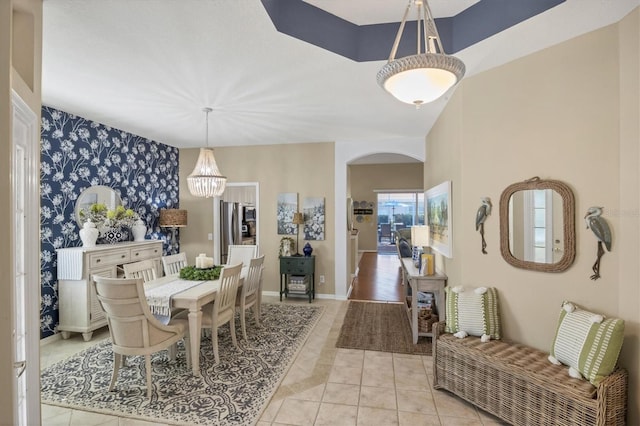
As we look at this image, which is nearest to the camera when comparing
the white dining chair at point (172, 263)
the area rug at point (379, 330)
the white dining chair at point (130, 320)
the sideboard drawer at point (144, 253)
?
the white dining chair at point (130, 320)

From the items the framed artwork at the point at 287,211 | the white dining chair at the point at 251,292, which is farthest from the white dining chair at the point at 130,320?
the framed artwork at the point at 287,211

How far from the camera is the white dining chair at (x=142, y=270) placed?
3250 mm

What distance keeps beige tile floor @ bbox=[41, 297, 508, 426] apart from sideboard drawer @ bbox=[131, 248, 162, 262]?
1.24 m

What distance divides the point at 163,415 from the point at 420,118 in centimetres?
413

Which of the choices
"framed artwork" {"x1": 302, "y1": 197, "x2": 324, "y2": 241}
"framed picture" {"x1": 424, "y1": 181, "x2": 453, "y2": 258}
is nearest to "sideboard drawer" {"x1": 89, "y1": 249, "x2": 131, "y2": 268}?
"framed artwork" {"x1": 302, "y1": 197, "x2": 324, "y2": 241}

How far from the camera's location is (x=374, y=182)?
10.6 m

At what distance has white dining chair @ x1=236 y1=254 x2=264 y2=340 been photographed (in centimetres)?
359

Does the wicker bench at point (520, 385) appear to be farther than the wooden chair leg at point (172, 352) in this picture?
No

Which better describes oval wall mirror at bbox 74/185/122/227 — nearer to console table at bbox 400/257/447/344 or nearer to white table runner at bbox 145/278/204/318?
white table runner at bbox 145/278/204/318

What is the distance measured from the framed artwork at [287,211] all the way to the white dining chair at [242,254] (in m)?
0.99

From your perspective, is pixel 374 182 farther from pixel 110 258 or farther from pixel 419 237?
pixel 110 258

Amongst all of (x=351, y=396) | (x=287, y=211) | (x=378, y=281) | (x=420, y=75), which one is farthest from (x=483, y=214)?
(x=378, y=281)

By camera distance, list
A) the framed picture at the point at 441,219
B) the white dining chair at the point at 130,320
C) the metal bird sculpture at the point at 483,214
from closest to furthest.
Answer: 1. the white dining chair at the point at 130,320
2. the metal bird sculpture at the point at 483,214
3. the framed picture at the point at 441,219

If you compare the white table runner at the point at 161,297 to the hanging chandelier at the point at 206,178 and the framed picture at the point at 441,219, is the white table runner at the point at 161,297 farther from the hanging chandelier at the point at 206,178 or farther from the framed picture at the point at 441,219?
the framed picture at the point at 441,219
